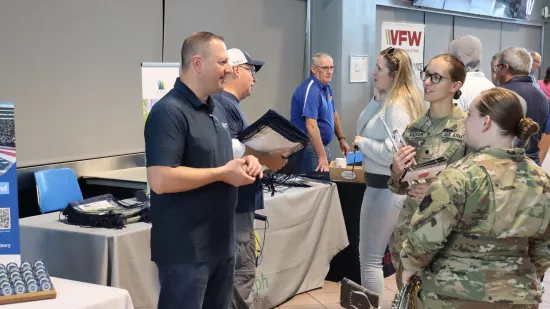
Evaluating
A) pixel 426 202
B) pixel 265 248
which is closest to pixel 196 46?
pixel 426 202

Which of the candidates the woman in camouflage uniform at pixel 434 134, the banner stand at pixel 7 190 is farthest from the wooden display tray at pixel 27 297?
the woman in camouflage uniform at pixel 434 134

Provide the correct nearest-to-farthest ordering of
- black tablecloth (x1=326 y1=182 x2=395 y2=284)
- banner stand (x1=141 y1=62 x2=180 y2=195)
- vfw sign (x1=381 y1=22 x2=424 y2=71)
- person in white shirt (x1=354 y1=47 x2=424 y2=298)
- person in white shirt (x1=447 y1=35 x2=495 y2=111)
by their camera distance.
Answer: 1. person in white shirt (x1=354 y1=47 x2=424 y2=298)
2. person in white shirt (x1=447 y1=35 x2=495 y2=111)
3. banner stand (x1=141 y1=62 x2=180 y2=195)
4. black tablecloth (x1=326 y1=182 x2=395 y2=284)
5. vfw sign (x1=381 y1=22 x2=424 y2=71)

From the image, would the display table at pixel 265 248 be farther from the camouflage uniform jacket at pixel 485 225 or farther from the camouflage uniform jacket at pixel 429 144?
the camouflage uniform jacket at pixel 485 225

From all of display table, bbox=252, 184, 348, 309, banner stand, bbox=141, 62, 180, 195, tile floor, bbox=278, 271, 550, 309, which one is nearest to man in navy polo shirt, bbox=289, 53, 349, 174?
display table, bbox=252, 184, 348, 309

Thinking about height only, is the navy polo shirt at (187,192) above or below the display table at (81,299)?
above

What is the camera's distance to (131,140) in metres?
5.09

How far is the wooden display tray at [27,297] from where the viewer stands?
7.07 ft

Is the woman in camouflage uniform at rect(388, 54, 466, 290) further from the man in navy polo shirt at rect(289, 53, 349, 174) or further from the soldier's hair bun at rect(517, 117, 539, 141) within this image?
the man in navy polo shirt at rect(289, 53, 349, 174)

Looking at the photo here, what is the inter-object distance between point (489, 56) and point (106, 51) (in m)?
7.10

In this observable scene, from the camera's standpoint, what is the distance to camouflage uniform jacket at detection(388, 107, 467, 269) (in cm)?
271

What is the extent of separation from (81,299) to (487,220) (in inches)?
51.5

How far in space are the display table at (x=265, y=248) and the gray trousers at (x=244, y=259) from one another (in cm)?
41

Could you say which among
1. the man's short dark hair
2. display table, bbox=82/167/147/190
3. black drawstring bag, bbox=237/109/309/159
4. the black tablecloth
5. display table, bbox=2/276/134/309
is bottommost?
the black tablecloth

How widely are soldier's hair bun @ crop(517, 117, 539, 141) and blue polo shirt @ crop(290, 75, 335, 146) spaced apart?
3.53m
